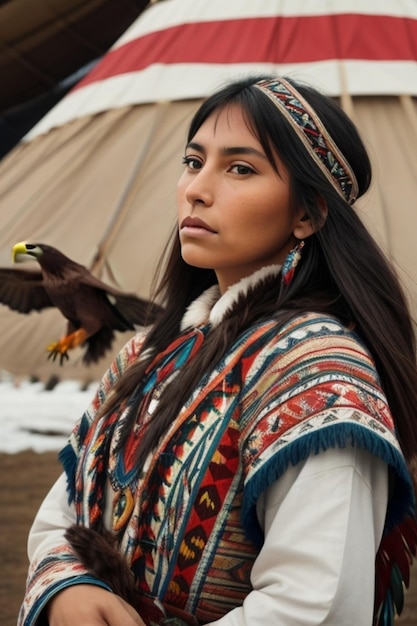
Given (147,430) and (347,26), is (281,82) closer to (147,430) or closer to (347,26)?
(147,430)

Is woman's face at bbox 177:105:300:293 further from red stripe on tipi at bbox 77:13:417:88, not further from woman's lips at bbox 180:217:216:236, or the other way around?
red stripe on tipi at bbox 77:13:417:88

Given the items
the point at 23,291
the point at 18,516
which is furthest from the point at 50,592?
the point at 23,291

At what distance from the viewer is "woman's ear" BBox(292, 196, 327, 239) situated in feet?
3.19

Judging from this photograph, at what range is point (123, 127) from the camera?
123 inches

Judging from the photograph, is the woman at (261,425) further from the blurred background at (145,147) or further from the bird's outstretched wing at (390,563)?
the blurred background at (145,147)

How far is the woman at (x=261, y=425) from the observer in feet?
2.66

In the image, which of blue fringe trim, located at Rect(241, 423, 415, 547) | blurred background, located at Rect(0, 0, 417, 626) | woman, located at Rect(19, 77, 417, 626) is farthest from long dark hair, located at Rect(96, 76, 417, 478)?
blurred background, located at Rect(0, 0, 417, 626)

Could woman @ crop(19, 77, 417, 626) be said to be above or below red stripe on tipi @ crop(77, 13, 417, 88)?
below

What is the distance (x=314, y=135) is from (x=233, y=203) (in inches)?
4.1

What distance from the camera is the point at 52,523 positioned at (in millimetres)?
1046

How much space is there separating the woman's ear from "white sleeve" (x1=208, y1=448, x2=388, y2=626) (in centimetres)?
25

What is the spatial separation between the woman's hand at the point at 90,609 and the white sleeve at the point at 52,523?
0.35ft

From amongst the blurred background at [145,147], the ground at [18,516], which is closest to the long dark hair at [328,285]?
the ground at [18,516]

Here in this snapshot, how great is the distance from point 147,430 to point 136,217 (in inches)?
77.6
